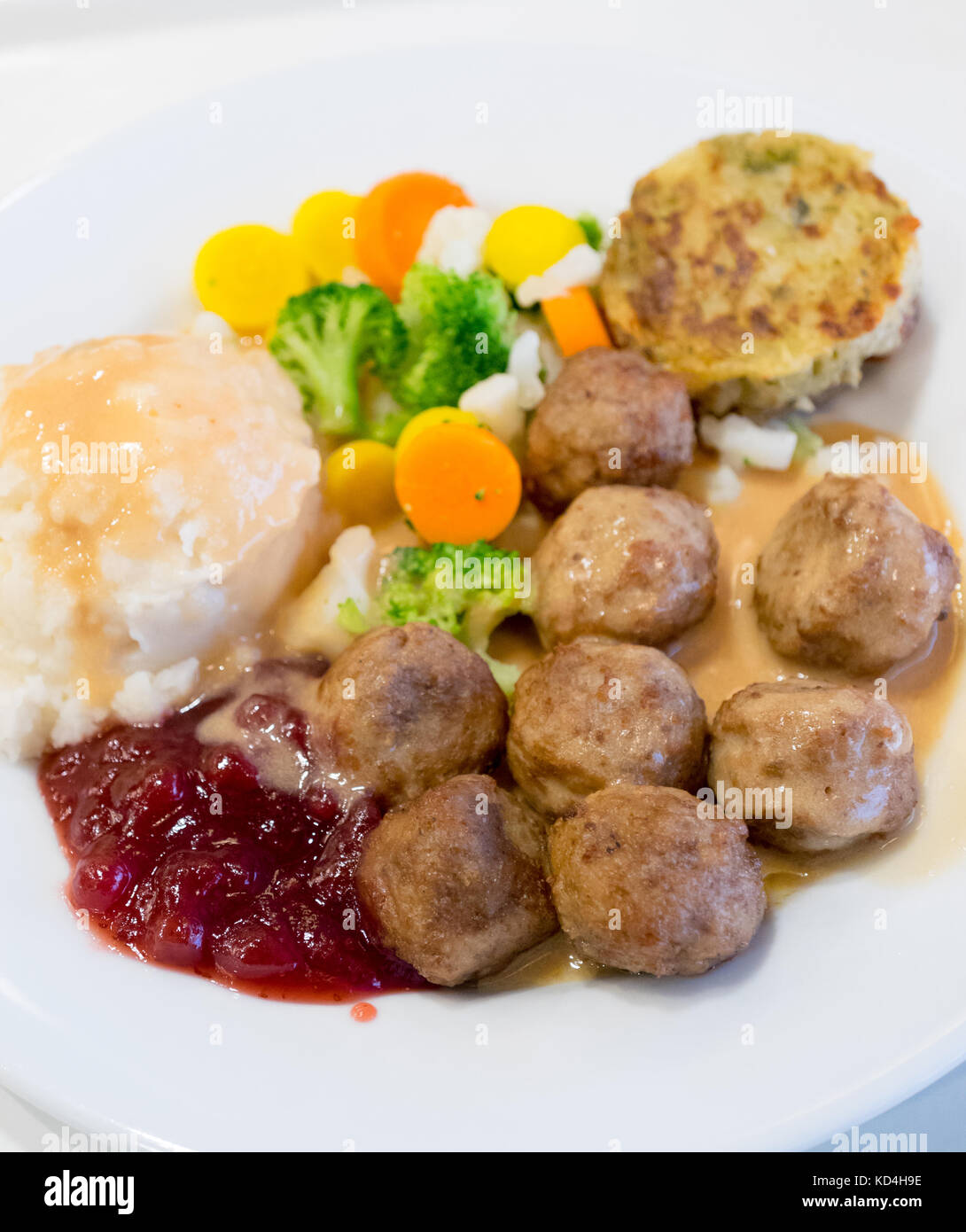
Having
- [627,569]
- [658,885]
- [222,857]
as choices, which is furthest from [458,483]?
[658,885]

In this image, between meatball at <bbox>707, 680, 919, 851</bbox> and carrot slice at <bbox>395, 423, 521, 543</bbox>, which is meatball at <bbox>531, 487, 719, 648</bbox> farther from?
meatball at <bbox>707, 680, 919, 851</bbox>

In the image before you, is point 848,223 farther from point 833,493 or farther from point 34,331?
point 34,331

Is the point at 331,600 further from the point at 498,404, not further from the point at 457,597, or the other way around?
the point at 498,404

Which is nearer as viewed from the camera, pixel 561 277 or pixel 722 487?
pixel 722 487

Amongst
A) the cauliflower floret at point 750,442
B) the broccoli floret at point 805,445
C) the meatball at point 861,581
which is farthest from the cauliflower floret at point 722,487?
the meatball at point 861,581

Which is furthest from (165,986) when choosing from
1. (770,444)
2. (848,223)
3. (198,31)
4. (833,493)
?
(198,31)

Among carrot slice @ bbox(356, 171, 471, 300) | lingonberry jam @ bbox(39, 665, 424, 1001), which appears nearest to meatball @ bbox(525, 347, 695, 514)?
carrot slice @ bbox(356, 171, 471, 300)
